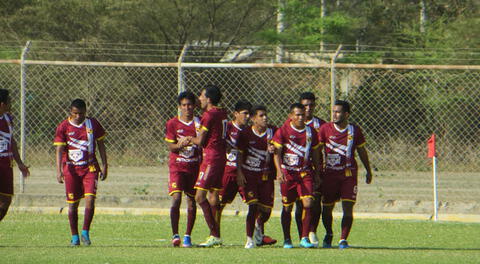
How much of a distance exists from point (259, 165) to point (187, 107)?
1228mm

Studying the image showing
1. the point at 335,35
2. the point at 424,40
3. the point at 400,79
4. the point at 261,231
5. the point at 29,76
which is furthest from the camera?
the point at 335,35

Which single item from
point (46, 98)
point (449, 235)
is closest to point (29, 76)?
point (46, 98)

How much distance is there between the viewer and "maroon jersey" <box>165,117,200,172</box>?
12.5 m

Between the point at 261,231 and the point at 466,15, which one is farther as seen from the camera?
the point at 466,15

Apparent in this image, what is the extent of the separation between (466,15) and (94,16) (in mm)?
13932

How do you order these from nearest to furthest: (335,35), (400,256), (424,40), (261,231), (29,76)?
(400,256), (261,231), (29,76), (424,40), (335,35)

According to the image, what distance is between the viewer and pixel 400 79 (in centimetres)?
1914

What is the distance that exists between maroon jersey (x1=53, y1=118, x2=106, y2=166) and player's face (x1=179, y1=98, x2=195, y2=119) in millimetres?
1220

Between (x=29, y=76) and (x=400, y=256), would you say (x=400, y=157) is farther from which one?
(x=29, y=76)

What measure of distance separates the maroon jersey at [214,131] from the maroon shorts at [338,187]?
1.50m

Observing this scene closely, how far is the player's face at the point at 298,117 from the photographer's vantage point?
12297mm

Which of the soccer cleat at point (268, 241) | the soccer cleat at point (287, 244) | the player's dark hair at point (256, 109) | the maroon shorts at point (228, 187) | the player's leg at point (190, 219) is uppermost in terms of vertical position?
the player's dark hair at point (256, 109)

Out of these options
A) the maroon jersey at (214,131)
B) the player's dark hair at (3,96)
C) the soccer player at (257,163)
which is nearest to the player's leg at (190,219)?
the soccer player at (257,163)

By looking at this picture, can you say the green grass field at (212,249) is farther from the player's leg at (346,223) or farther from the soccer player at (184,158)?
the soccer player at (184,158)
